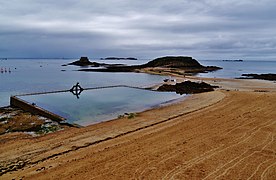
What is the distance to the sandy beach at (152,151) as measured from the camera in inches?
255

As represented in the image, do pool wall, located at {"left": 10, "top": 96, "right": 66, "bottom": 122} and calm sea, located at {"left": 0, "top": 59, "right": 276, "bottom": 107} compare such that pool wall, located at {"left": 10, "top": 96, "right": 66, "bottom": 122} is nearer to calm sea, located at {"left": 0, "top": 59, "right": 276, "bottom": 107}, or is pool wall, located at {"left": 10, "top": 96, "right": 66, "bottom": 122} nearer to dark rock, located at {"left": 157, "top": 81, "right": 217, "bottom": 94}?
calm sea, located at {"left": 0, "top": 59, "right": 276, "bottom": 107}

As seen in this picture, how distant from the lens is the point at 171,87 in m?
29.6

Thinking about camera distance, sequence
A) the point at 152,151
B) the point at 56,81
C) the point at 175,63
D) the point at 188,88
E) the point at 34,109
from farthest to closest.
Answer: the point at 175,63, the point at 56,81, the point at 188,88, the point at 34,109, the point at 152,151

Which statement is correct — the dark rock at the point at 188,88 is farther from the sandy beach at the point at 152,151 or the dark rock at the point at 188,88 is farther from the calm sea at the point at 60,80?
the sandy beach at the point at 152,151

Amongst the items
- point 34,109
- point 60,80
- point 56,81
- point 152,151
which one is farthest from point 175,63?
point 152,151

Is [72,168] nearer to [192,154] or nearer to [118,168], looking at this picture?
[118,168]

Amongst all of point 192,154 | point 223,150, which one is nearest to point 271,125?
point 223,150

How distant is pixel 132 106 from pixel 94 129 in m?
7.91

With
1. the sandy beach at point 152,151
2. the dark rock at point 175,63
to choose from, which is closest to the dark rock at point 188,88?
the sandy beach at point 152,151

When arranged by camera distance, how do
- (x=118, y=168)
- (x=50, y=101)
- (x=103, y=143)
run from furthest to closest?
1. (x=50, y=101)
2. (x=103, y=143)
3. (x=118, y=168)

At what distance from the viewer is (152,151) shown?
312 inches

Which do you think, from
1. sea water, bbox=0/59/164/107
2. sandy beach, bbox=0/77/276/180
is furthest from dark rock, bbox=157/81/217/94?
sandy beach, bbox=0/77/276/180

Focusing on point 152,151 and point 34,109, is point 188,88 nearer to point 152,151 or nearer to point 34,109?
point 34,109

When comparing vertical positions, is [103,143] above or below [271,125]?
below
